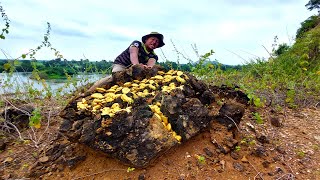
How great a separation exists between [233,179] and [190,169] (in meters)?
0.35

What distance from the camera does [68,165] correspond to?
263 centimetres

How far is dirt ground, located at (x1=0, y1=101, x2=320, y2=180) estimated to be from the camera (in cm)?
251

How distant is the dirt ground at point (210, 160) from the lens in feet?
8.24

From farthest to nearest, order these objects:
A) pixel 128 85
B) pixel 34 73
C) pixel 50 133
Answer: pixel 34 73
pixel 50 133
pixel 128 85

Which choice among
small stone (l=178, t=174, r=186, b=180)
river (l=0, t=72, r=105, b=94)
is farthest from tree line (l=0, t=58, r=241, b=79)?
small stone (l=178, t=174, r=186, b=180)

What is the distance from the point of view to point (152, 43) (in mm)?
4703

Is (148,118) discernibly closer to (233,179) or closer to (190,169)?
(190,169)

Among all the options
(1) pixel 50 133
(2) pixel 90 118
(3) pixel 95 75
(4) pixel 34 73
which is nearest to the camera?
(2) pixel 90 118

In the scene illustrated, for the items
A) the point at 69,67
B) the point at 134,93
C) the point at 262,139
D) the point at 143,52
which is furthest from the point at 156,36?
the point at 262,139

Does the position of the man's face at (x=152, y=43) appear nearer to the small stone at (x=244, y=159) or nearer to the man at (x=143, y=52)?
the man at (x=143, y=52)

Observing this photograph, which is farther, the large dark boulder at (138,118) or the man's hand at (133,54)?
the man's hand at (133,54)

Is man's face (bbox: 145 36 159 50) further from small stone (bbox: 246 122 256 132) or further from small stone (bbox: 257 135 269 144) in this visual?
small stone (bbox: 257 135 269 144)

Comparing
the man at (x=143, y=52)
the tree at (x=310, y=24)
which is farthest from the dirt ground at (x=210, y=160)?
the tree at (x=310, y=24)

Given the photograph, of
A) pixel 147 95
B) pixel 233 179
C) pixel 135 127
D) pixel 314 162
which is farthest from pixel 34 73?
pixel 314 162
